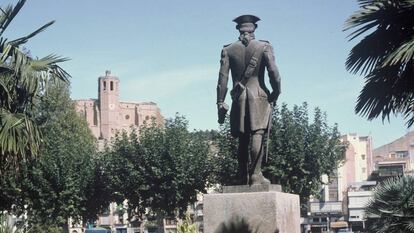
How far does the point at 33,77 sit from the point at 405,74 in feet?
21.5

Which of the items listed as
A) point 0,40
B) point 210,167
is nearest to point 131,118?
point 210,167

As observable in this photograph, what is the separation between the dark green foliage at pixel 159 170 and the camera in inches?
1427

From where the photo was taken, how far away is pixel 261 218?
9477 millimetres

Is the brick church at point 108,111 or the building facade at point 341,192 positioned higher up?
the brick church at point 108,111

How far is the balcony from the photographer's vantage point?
84312 mm

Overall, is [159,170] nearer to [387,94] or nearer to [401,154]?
[387,94]

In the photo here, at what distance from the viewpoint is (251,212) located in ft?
31.3

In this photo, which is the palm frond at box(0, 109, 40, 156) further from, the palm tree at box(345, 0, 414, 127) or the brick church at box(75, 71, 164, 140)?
the brick church at box(75, 71, 164, 140)

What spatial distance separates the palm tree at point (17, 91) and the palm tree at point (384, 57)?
5660mm

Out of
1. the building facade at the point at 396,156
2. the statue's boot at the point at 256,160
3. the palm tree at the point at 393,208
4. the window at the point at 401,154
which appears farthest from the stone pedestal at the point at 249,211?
the window at the point at 401,154

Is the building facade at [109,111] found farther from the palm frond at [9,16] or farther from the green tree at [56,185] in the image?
the palm frond at [9,16]

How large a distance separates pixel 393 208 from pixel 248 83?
36.5 feet

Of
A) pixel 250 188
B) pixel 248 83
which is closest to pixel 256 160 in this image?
pixel 250 188

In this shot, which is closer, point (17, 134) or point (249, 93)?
point (249, 93)
